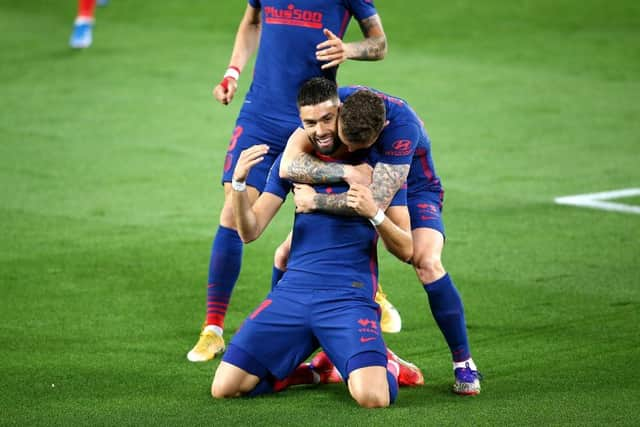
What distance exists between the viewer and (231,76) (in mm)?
7324

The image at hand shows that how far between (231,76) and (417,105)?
664cm

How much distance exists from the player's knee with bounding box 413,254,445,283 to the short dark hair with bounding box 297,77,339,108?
2.97ft

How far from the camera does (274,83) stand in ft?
23.5

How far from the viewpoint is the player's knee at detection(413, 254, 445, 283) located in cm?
617

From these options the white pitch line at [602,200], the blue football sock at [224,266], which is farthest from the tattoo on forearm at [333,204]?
the white pitch line at [602,200]

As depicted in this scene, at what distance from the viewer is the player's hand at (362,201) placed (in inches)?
227

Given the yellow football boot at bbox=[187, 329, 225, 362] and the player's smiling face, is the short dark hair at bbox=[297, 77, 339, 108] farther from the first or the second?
the yellow football boot at bbox=[187, 329, 225, 362]

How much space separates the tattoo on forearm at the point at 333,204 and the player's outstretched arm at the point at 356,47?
0.97 meters

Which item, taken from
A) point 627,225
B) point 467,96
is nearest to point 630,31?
point 467,96

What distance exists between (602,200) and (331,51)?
13.9 ft

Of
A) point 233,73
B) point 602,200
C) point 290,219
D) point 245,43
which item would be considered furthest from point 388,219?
point 602,200

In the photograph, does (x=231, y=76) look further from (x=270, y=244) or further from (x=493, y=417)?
(x=493, y=417)

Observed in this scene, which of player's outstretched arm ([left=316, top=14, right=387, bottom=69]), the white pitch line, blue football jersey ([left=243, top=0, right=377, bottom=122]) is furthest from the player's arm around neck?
the white pitch line

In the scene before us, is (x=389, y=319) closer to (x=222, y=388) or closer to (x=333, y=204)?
(x=333, y=204)
